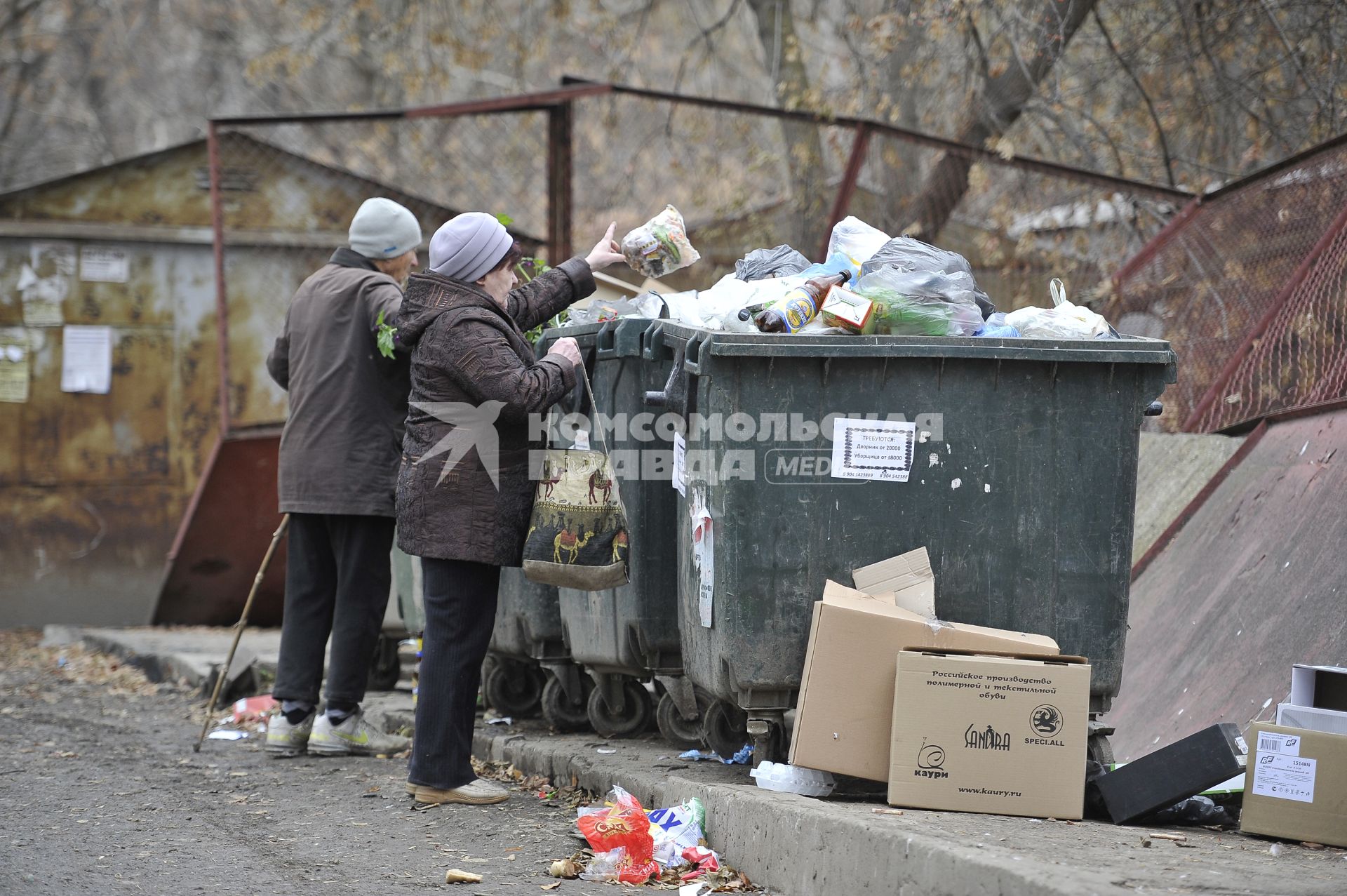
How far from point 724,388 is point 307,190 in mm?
5290

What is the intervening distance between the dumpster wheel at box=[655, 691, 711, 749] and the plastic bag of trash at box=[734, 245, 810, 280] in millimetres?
1385

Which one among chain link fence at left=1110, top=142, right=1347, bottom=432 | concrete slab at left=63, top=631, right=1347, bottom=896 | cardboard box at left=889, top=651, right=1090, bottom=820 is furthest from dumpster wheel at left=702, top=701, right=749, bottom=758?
chain link fence at left=1110, top=142, right=1347, bottom=432

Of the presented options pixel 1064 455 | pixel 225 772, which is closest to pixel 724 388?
pixel 1064 455

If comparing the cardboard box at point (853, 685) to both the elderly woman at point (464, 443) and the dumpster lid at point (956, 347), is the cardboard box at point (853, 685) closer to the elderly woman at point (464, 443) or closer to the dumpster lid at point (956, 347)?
the dumpster lid at point (956, 347)

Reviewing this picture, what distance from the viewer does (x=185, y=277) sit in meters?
8.69

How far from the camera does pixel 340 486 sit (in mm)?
5109

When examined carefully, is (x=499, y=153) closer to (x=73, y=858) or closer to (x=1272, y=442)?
(x=1272, y=442)

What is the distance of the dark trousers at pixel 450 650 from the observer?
13.5ft

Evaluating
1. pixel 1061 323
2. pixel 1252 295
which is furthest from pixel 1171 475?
pixel 1061 323

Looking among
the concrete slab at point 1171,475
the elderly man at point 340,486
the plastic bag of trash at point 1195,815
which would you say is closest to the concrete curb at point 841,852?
the plastic bag of trash at point 1195,815

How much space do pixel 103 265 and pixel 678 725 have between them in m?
5.56

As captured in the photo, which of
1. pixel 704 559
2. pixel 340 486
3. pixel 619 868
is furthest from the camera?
pixel 340 486

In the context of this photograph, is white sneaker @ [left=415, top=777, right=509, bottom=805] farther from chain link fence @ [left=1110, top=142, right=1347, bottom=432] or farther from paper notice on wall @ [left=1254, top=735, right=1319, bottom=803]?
chain link fence @ [left=1110, top=142, right=1347, bottom=432]

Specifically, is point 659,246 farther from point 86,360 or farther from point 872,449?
point 86,360
